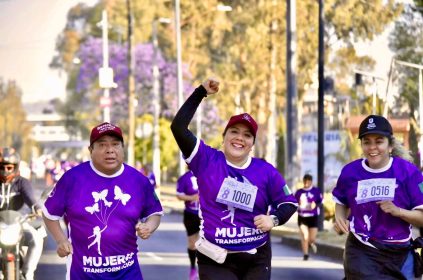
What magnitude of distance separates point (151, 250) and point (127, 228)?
16876 millimetres

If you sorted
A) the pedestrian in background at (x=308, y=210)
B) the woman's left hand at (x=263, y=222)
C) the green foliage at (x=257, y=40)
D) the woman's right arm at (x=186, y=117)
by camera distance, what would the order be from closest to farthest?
the woman's left hand at (x=263, y=222), the woman's right arm at (x=186, y=117), the pedestrian in background at (x=308, y=210), the green foliage at (x=257, y=40)

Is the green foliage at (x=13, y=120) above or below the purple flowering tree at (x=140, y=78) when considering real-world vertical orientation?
below

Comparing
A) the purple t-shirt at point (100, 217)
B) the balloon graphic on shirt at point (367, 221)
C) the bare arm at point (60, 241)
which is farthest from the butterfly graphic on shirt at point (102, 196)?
the balloon graphic on shirt at point (367, 221)

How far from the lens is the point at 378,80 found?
60719mm

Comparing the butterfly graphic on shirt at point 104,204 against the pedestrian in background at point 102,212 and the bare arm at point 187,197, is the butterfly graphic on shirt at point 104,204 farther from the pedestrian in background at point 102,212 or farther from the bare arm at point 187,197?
the bare arm at point 187,197

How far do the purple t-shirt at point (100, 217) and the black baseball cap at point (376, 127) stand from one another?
5.77 ft

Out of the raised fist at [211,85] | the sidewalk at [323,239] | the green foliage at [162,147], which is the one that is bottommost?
the green foliage at [162,147]

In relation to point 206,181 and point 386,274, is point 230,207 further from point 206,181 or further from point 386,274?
point 386,274

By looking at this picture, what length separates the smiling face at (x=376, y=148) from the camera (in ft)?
32.4

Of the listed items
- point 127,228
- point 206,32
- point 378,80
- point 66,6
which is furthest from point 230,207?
point 66,6

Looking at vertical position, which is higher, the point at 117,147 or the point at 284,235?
the point at 117,147

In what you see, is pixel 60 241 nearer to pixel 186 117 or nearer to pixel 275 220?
pixel 186 117

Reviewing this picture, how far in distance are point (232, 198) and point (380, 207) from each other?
1111 millimetres

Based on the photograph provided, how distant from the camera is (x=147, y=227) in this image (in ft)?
29.5
